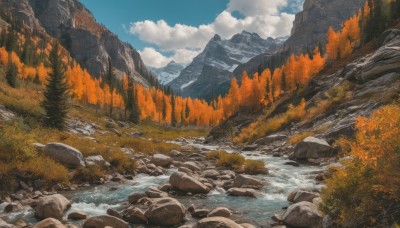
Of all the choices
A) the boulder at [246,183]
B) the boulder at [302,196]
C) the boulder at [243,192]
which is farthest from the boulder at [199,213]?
the boulder at [246,183]

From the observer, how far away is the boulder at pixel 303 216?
11289 mm

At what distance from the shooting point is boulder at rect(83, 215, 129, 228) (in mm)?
11860

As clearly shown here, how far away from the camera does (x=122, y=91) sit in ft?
461

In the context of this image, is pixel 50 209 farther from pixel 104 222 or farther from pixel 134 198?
pixel 134 198

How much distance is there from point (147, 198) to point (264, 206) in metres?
5.30

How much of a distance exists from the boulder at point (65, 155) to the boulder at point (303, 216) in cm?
1318

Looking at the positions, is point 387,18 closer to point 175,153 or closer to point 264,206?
point 175,153

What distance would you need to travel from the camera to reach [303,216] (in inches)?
451

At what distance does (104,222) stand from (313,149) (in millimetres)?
19962

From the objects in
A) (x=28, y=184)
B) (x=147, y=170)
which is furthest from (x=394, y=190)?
(x=147, y=170)

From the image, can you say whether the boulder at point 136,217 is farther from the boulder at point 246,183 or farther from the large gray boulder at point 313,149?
the large gray boulder at point 313,149

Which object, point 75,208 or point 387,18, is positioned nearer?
point 75,208

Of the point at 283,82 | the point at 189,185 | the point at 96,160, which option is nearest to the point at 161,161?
the point at 96,160

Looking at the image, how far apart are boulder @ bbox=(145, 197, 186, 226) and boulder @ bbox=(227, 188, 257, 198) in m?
4.61
